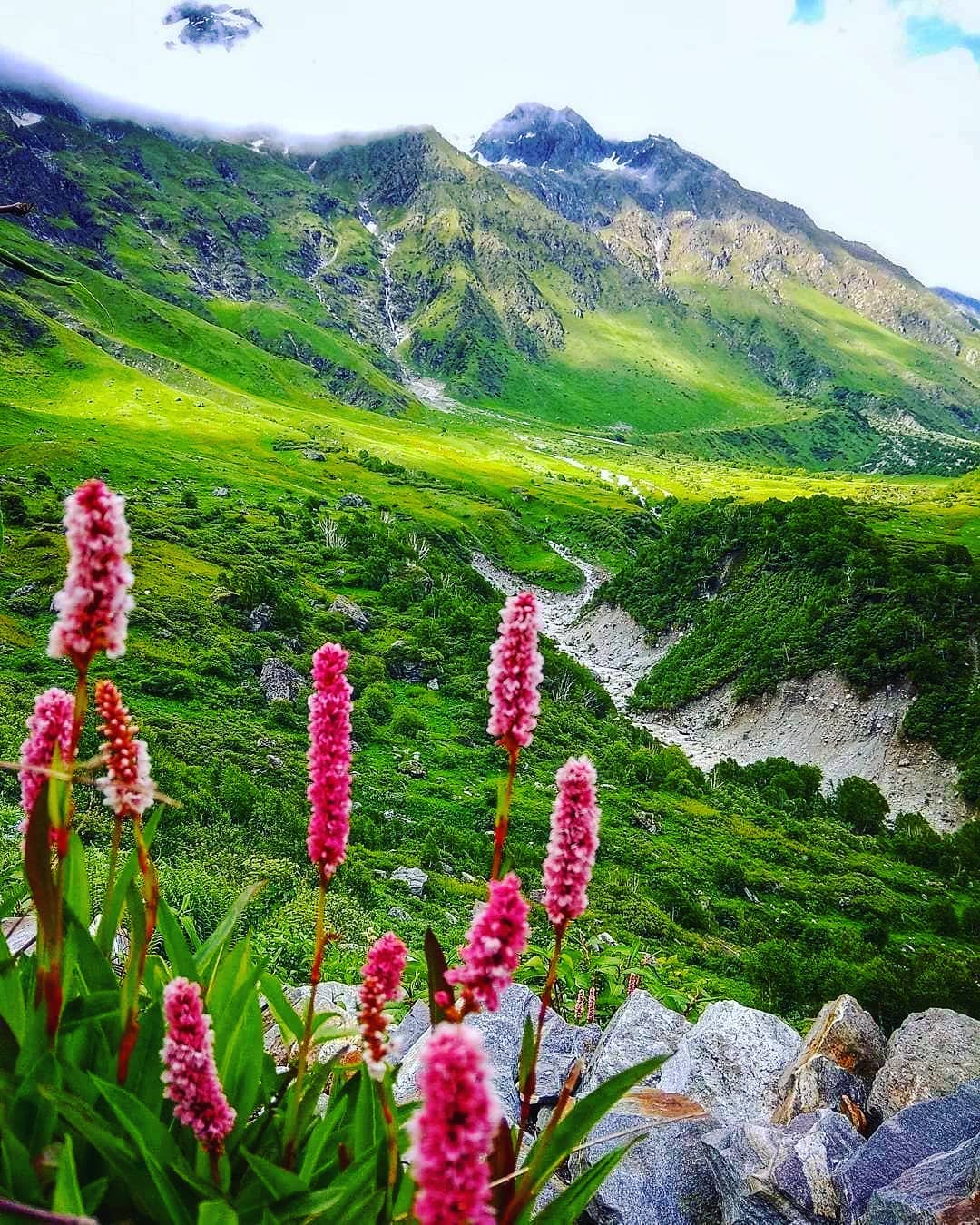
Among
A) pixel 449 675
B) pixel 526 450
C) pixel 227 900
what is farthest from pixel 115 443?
pixel 526 450

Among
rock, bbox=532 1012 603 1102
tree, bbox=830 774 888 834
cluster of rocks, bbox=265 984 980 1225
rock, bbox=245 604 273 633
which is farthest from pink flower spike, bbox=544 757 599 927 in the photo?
tree, bbox=830 774 888 834

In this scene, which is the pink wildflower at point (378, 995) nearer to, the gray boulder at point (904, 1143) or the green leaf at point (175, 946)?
the green leaf at point (175, 946)

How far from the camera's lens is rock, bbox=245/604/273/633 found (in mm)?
35531

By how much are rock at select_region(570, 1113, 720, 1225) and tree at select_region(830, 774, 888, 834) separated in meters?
34.3

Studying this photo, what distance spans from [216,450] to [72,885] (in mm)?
96588

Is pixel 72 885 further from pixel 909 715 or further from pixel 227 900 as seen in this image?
pixel 909 715

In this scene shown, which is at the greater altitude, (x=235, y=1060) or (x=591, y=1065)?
(x=235, y=1060)

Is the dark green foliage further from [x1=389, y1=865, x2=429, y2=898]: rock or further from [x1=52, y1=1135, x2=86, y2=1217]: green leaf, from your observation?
[x1=52, y1=1135, x2=86, y2=1217]: green leaf

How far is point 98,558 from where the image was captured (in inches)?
89.0

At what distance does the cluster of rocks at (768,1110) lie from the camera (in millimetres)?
5836

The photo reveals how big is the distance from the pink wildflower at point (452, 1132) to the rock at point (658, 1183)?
5.00 metres

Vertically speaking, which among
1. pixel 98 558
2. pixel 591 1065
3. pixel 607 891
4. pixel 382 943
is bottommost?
pixel 607 891

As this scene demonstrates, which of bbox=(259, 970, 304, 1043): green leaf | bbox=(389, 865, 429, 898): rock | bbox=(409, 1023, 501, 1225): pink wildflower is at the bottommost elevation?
bbox=(389, 865, 429, 898): rock

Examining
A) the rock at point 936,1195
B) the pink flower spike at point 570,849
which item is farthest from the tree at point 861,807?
the pink flower spike at point 570,849
